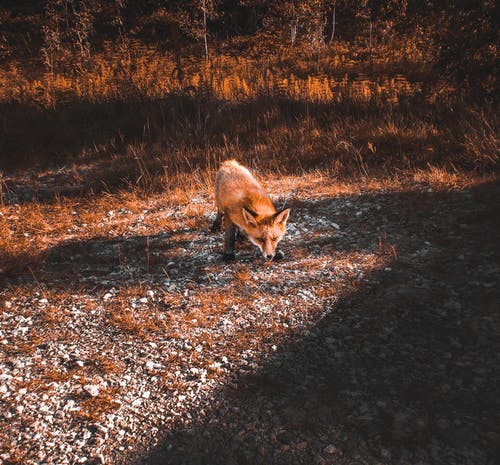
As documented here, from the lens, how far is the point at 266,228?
6.04 meters

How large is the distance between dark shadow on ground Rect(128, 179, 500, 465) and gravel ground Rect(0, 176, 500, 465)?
2 cm

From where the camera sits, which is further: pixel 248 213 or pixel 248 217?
pixel 248 217

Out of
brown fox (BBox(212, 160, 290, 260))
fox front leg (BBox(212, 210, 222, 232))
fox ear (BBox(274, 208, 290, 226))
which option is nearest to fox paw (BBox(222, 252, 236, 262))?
brown fox (BBox(212, 160, 290, 260))

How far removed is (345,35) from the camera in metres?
30.1

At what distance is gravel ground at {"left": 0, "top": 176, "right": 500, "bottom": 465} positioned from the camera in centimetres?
362

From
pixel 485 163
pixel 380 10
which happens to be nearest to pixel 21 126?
pixel 485 163

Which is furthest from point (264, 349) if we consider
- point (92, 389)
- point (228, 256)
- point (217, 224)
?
point (217, 224)

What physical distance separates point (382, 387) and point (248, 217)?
276cm

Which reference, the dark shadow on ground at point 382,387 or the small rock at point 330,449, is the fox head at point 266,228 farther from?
the small rock at point 330,449

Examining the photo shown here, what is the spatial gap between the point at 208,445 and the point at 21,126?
41.4 feet

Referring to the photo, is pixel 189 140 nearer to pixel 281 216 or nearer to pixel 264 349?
pixel 281 216

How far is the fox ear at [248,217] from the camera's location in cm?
587

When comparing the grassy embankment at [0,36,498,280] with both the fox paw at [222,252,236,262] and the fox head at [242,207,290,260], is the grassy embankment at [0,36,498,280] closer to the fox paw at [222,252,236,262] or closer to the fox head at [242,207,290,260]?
the fox paw at [222,252,236,262]

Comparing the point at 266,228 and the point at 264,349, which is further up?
the point at 266,228
